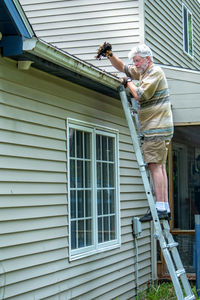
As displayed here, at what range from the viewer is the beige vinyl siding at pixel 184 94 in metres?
9.12

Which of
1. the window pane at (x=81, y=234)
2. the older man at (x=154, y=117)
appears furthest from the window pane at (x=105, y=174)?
the older man at (x=154, y=117)

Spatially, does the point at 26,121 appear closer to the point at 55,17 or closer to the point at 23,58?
the point at 23,58

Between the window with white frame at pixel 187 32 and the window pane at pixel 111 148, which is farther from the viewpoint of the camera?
the window with white frame at pixel 187 32

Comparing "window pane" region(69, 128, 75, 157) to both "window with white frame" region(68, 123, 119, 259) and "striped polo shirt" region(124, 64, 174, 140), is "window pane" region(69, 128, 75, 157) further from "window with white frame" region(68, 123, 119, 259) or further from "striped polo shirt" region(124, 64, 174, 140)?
"striped polo shirt" region(124, 64, 174, 140)

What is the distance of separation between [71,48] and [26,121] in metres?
4.81

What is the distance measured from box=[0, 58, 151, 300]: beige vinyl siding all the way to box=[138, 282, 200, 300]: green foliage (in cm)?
110

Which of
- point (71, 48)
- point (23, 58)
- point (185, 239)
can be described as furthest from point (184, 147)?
point (23, 58)

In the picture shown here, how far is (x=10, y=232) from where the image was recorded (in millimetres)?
5039

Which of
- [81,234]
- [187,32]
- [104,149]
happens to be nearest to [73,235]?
[81,234]

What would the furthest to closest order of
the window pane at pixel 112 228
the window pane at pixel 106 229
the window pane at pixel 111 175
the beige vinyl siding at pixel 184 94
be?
the beige vinyl siding at pixel 184 94 < the window pane at pixel 111 175 < the window pane at pixel 112 228 < the window pane at pixel 106 229

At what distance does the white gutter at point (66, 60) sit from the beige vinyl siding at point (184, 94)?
2487 mm

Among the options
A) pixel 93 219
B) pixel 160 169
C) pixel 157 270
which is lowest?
pixel 157 270

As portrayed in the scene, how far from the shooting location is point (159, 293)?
27.4 ft

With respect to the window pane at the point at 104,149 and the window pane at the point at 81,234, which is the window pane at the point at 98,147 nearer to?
the window pane at the point at 104,149
